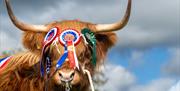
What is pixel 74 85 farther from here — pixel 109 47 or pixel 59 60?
pixel 109 47

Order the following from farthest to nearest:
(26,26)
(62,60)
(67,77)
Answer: (26,26)
(62,60)
(67,77)

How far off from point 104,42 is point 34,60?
1.32 metres

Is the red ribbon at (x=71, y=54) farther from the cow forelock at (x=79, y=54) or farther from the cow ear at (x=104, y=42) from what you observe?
the cow ear at (x=104, y=42)

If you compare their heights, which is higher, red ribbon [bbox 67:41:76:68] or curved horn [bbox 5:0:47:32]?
curved horn [bbox 5:0:47:32]

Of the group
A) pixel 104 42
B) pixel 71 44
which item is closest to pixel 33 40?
pixel 71 44

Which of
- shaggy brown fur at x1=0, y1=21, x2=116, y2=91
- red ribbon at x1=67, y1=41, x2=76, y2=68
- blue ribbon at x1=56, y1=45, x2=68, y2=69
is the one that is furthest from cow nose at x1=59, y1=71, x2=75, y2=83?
shaggy brown fur at x1=0, y1=21, x2=116, y2=91

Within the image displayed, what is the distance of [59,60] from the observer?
13.1 m

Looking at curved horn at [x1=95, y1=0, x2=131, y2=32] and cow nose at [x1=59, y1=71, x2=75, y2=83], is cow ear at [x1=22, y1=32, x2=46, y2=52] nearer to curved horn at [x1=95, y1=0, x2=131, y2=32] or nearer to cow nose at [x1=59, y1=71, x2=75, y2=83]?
curved horn at [x1=95, y1=0, x2=131, y2=32]

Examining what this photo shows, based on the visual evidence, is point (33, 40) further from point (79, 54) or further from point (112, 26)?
point (112, 26)

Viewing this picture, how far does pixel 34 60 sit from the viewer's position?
14312 millimetres

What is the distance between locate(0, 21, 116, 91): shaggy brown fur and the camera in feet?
44.7

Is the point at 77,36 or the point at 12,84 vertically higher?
the point at 77,36

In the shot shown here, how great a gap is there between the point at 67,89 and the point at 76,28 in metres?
1.37

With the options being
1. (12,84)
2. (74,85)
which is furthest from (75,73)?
(12,84)
